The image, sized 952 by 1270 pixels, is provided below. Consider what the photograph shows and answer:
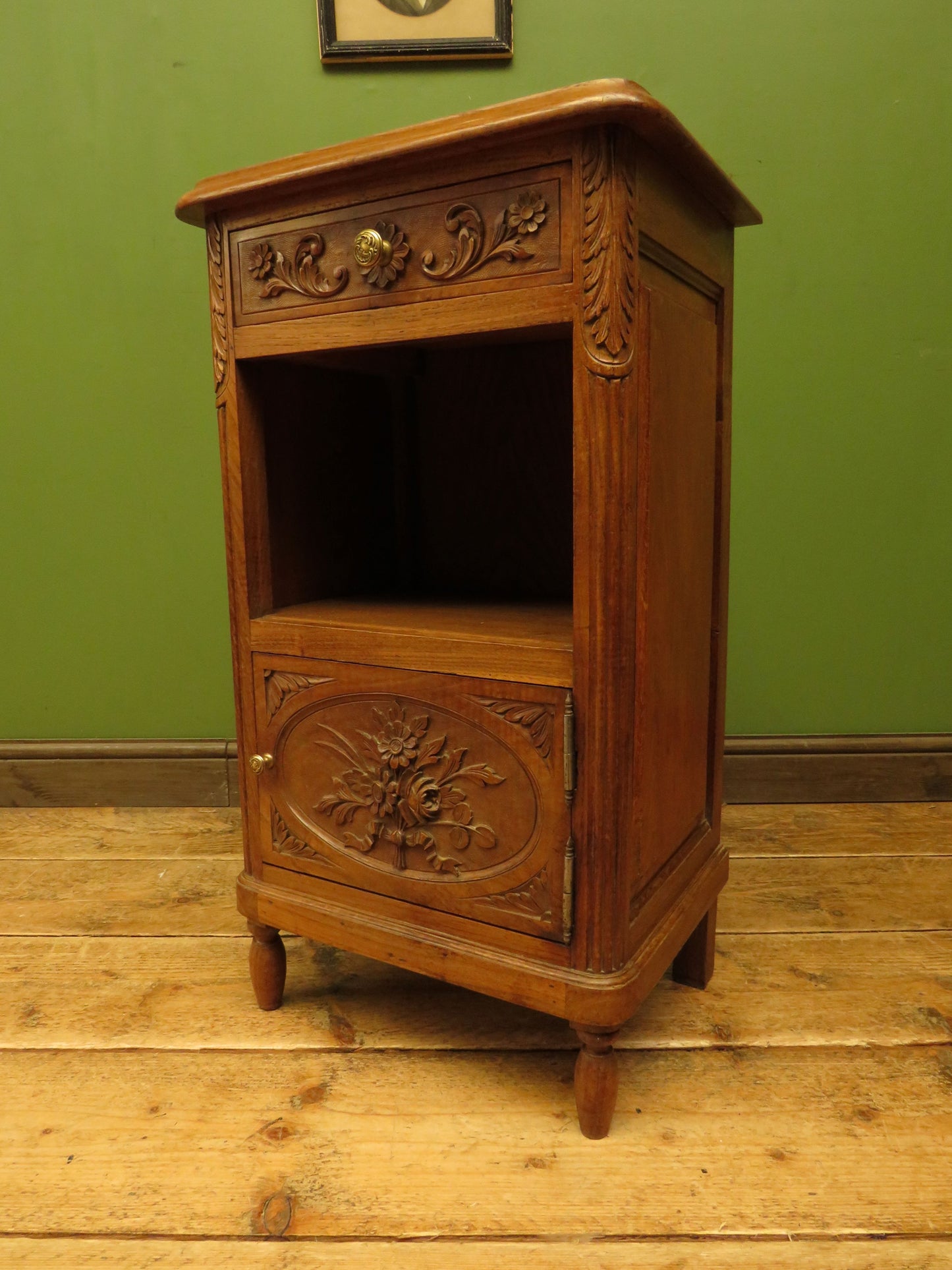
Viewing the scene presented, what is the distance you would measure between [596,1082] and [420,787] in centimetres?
35

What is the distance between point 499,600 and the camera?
1237mm

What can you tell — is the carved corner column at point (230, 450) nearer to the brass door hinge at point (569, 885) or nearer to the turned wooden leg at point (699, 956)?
the brass door hinge at point (569, 885)

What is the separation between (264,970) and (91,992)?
0.25 metres

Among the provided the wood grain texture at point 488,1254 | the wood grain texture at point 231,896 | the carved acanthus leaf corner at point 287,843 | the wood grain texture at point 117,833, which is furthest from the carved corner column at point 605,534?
the wood grain texture at point 117,833

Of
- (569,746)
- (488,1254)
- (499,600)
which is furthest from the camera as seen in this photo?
(499,600)

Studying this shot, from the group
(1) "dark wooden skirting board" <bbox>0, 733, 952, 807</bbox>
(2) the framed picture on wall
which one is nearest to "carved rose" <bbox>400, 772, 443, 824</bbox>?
(1) "dark wooden skirting board" <bbox>0, 733, 952, 807</bbox>

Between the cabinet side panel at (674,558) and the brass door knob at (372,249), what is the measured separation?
25 cm

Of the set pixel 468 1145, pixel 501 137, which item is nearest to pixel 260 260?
pixel 501 137

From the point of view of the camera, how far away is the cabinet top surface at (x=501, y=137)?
766 millimetres

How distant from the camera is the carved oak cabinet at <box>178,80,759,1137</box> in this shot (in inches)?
32.9

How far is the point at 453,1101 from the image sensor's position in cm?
99

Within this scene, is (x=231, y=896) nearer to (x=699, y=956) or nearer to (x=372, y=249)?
(x=699, y=956)

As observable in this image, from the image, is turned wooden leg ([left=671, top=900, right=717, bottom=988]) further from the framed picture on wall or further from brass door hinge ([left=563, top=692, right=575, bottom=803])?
the framed picture on wall

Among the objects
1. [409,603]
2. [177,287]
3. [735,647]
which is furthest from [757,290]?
[177,287]
